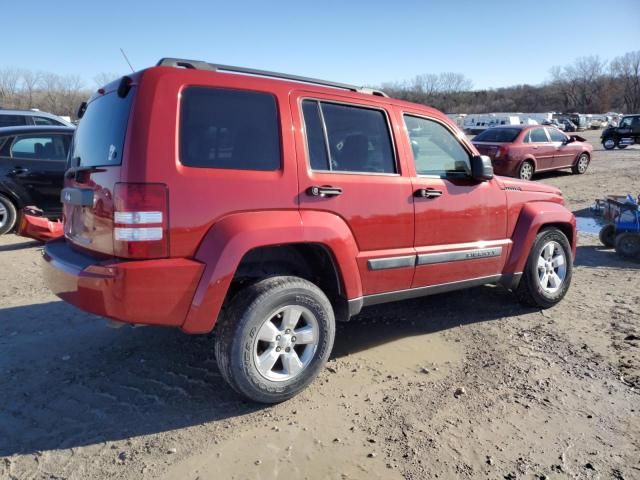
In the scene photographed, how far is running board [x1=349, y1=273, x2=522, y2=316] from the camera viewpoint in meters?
3.47

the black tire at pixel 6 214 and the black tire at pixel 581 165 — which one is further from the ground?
the black tire at pixel 581 165

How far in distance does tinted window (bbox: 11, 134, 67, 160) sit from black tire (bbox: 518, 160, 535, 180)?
1127 centimetres

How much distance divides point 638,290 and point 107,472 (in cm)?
542

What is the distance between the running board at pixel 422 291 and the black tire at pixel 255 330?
0.35 m

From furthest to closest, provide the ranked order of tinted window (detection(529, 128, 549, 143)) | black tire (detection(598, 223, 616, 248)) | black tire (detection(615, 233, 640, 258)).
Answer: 1. tinted window (detection(529, 128, 549, 143))
2. black tire (detection(598, 223, 616, 248))
3. black tire (detection(615, 233, 640, 258))

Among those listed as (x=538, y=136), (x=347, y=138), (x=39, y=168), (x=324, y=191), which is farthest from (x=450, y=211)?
(x=538, y=136)

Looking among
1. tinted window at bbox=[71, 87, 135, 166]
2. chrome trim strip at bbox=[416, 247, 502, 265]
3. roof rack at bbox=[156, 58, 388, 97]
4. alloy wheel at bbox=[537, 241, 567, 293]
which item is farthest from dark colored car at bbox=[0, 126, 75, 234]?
alloy wheel at bbox=[537, 241, 567, 293]

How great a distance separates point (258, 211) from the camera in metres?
2.94

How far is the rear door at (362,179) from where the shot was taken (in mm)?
3215

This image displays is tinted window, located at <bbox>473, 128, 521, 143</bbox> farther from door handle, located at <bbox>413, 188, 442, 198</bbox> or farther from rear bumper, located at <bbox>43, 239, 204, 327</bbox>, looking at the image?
rear bumper, located at <bbox>43, 239, 204, 327</bbox>

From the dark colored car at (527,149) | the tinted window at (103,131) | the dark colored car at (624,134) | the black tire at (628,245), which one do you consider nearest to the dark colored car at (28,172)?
the tinted window at (103,131)

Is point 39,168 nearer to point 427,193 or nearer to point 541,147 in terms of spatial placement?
point 427,193

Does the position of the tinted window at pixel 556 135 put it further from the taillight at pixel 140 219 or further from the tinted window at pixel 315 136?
the taillight at pixel 140 219

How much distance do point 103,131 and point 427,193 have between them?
229cm
